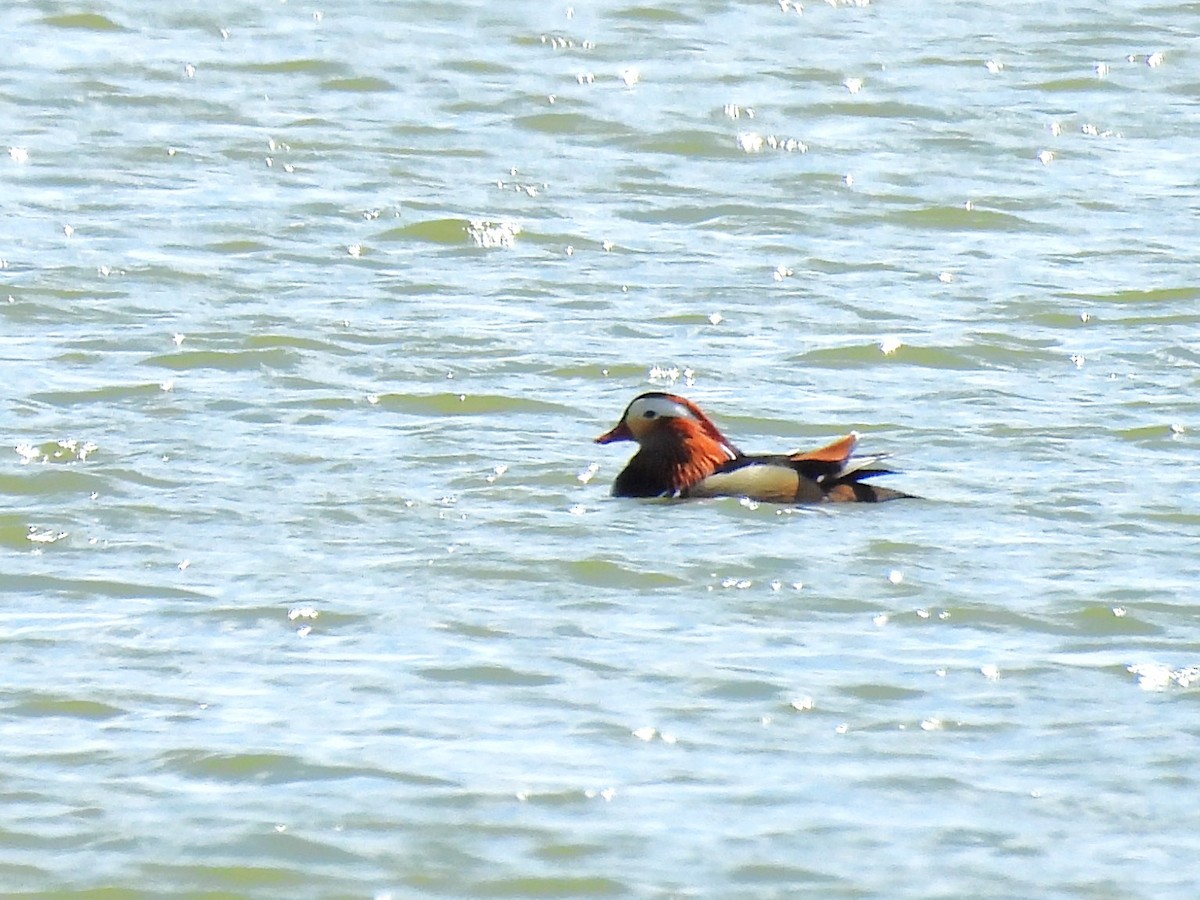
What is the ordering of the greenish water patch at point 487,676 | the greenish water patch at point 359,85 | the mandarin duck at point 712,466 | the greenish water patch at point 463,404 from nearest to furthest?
the greenish water patch at point 487,676 < the mandarin duck at point 712,466 < the greenish water patch at point 463,404 < the greenish water patch at point 359,85

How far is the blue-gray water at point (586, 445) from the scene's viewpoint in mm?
7117

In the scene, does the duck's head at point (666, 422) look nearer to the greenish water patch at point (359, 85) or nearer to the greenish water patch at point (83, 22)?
the greenish water patch at point (359, 85)

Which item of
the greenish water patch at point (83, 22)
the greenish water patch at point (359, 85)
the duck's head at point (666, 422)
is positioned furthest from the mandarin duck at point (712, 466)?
the greenish water patch at point (83, 22)

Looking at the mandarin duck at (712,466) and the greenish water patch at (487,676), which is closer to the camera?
the greenish water patch at (487,676)

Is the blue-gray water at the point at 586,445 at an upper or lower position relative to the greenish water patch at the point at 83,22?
lower

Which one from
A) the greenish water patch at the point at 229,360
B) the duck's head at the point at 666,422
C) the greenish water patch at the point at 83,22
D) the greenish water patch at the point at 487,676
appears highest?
the greenish water patch at the point at 83,22

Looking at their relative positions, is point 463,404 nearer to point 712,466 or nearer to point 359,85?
point 712,466

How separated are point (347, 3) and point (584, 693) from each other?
13279 mm

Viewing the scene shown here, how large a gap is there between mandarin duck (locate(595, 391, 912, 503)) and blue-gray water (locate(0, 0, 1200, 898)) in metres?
0.16

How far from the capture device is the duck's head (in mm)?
10820

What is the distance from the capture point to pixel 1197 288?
1398 centimetres

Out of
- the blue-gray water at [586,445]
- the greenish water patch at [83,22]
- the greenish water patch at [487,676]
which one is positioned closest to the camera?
the blue-gray water at [586,445]

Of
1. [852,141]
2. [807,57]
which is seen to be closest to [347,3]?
[807,57]

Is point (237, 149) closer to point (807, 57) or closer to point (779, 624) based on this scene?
point (807, 57)
